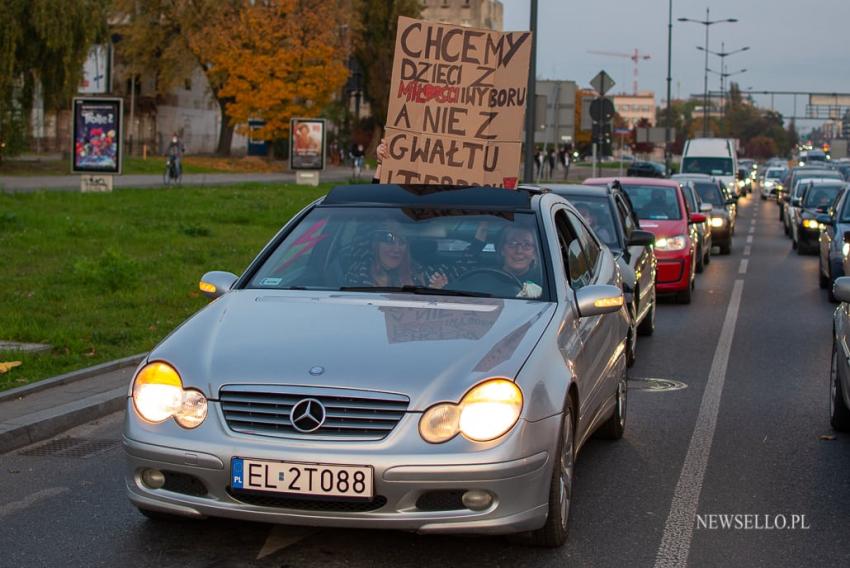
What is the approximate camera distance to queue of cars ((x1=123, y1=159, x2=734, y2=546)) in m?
5.15

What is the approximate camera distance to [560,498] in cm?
575

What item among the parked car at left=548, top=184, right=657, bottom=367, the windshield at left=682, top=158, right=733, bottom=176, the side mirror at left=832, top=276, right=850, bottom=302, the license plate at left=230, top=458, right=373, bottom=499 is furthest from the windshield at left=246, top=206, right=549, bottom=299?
the windshield at left=682, top=158, right=733, bottom=176

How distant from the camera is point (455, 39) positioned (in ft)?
36.7

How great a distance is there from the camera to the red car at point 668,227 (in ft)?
55.6

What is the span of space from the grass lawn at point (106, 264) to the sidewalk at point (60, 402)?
26 centimetres

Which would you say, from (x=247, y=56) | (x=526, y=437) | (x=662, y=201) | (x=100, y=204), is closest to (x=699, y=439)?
(x=526, y=437)

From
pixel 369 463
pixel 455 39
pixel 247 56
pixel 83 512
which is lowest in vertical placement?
pixel 83 512

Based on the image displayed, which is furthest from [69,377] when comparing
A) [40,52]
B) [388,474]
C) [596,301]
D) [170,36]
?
[170,36]

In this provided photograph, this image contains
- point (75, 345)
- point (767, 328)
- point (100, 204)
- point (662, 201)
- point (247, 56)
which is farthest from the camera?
point (247, 56)

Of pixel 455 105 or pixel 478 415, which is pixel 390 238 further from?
pixel 455 105

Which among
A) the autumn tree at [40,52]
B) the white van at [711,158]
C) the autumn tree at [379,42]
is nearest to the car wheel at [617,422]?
the autumn tree at [40,52]

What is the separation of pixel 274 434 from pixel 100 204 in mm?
22773

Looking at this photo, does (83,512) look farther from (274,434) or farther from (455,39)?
(455,39)

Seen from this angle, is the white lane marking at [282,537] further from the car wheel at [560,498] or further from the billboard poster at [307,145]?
the billboard poster at [307,145]
